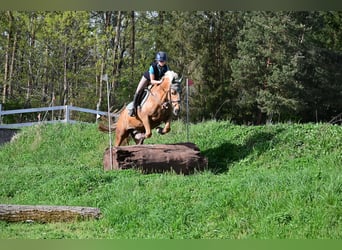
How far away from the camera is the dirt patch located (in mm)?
14523

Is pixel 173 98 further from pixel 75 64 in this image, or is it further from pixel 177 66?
pixel 75 64

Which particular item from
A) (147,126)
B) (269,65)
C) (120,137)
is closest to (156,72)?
(147,126)

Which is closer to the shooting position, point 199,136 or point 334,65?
point 199,136

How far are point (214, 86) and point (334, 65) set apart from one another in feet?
15.6

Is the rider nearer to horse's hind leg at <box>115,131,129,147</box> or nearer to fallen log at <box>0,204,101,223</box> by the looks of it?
horse's hind leg at <box>115,131,129,147</box>

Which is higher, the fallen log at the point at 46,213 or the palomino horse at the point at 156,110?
the palomino horse at the point at 156,110

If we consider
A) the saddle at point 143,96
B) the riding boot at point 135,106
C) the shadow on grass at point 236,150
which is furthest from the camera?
the shadow on grass at point 236,150

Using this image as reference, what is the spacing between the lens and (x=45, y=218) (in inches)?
235

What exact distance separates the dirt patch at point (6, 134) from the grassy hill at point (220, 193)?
4.69 meters

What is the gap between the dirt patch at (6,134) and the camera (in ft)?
47.6

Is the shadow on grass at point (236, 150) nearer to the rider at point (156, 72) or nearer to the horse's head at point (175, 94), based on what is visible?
the horse's head at point (175, 94)

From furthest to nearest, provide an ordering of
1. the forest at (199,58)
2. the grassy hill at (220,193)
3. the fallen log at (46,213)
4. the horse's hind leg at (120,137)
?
the forest at (199,58), the horse's hind leg at (120,137), the fallen log at (46,213), the grassy hill at (220,193)

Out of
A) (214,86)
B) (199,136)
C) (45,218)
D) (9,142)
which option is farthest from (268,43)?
(45,218)

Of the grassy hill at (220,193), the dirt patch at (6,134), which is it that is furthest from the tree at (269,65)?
the dirt patch at (6,134)
